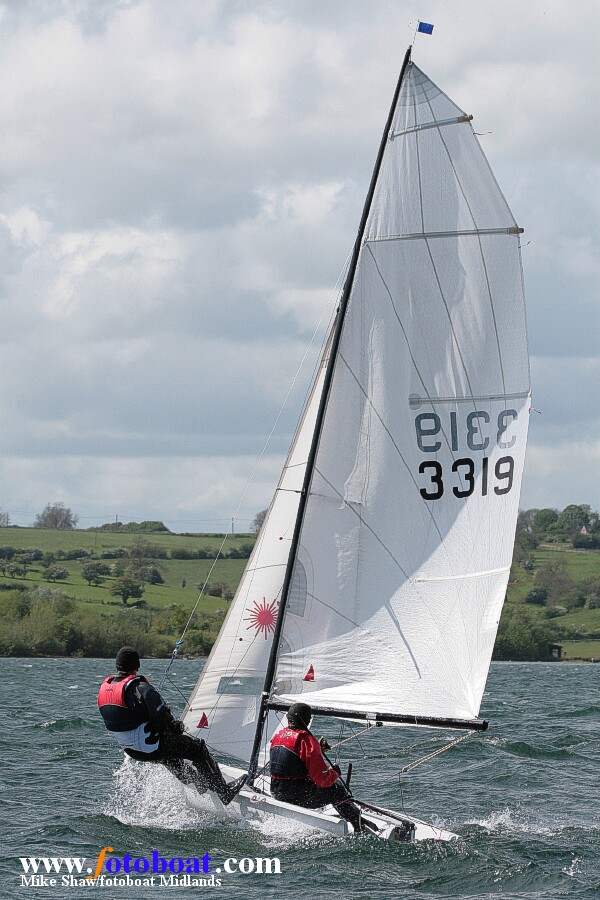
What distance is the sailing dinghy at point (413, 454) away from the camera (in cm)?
1472

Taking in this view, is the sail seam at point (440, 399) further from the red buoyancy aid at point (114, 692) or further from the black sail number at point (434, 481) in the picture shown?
the red buoyancy aid at point (114, 692)

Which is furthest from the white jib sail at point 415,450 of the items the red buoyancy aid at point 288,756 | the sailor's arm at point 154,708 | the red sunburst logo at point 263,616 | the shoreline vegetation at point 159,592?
the shoreline vegetation at point 159,592

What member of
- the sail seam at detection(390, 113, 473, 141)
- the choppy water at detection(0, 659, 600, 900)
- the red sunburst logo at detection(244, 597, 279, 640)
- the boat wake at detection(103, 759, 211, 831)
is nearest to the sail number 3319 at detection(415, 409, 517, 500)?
the red sunburst logo at detection(244, 597, 279, 640)

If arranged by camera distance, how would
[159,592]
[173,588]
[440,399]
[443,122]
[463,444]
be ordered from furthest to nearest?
[173,588] < [159,592] < [463,444] < [440,399] < [443,122]

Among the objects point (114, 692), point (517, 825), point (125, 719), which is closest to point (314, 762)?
point (125, 719)

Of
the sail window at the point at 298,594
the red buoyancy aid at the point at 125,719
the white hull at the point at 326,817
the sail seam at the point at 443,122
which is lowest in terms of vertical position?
the white hull at the point at 326,817

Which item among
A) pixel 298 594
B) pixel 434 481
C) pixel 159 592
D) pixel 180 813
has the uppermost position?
pixel 159 592

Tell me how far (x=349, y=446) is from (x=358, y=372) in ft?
2.97

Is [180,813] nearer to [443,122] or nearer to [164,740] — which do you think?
[164,740]

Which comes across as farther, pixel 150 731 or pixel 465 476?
pixel 465 476

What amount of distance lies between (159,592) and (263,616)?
97.8 meters

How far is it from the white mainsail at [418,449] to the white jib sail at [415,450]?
0.7 inches

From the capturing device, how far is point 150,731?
14.8 m

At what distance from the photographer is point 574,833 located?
619 inches
